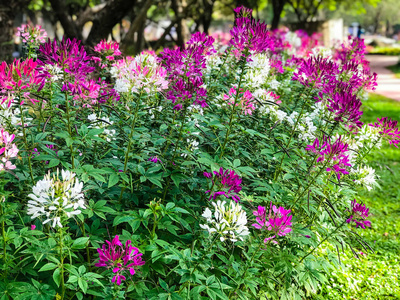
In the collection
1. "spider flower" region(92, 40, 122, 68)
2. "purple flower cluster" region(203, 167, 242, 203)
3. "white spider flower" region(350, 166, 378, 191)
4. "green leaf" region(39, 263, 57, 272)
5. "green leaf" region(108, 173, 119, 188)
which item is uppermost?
"spider flower" region(92, 40, 122, 68)

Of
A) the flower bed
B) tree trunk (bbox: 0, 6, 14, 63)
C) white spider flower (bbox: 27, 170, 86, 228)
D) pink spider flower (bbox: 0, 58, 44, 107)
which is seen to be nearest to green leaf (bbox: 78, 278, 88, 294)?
the flower bed

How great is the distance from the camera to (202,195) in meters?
2.57

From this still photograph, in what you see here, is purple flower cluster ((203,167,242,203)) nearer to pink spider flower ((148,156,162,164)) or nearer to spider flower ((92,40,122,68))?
pink spider flower ((148,156,162,164))

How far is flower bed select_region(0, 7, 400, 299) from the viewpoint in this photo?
1863 millimetres

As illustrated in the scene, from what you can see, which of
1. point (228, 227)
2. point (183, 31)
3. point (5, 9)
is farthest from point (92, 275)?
point (183, 31)

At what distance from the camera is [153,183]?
240cm

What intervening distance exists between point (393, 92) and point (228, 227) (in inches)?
548

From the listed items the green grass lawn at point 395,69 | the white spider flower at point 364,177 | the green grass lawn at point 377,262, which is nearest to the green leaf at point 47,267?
the green grass lawn at point 377,262

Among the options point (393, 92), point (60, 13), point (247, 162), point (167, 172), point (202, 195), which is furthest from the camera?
point (393, 92)

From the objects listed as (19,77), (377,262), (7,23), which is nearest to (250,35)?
(19,77)

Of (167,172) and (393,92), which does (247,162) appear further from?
(393,92)

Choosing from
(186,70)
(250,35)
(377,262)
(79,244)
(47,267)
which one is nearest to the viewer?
(47,267)

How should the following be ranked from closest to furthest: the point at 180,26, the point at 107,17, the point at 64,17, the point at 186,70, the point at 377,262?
1. the point at 186,70
2. the point at 377,262
3. the point at 107,17
4. the point at 64,17
5. the point at 180,26

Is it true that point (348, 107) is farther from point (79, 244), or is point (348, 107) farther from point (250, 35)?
point (79, 244)
